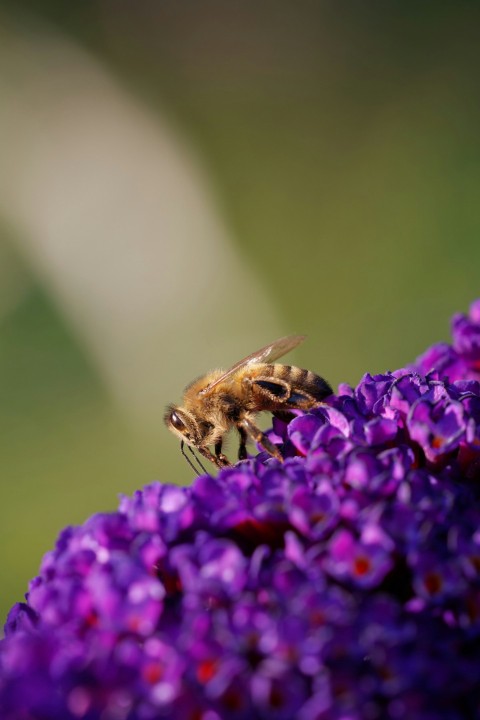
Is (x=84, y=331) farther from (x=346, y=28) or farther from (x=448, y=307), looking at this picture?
(x=346, y=28)

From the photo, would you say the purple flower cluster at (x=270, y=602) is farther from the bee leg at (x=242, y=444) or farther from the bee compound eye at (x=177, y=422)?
the bee compound eye at (x=177, y=422)

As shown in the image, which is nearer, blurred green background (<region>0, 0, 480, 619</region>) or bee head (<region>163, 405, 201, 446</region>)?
bee head (<region>163, 405, 201, 446</region>)

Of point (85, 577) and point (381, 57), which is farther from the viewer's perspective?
point (381, 57)

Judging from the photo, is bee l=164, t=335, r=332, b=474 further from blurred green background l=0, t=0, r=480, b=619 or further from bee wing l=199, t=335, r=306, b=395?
blurred green background l=0, t=0, r=480, b=619

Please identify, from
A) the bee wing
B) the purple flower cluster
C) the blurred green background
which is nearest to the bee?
the bee wing

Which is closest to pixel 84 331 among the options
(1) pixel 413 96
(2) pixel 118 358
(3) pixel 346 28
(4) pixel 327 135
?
(2) pixel 118 358

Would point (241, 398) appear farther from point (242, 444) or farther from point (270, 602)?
point (270, 602)
